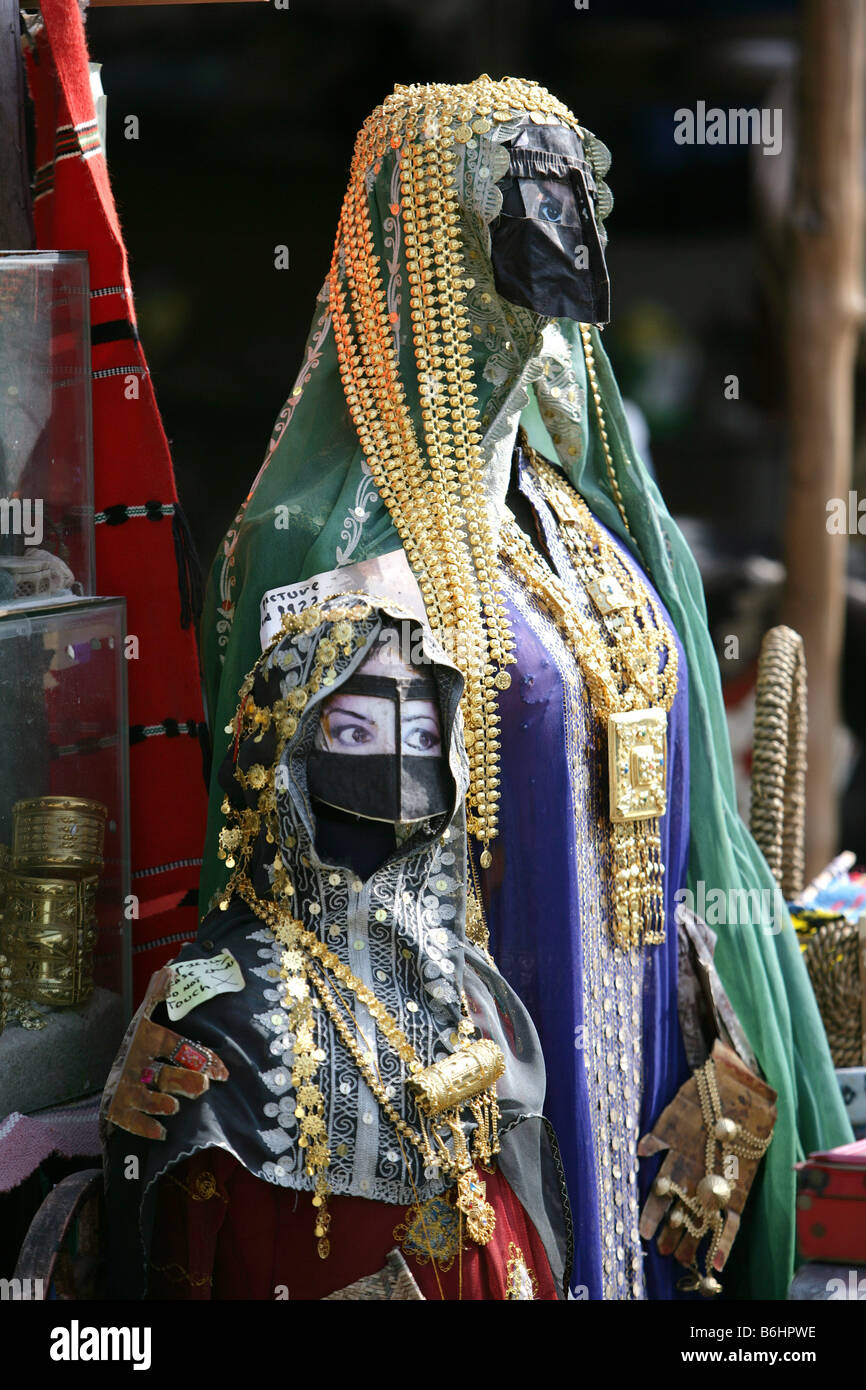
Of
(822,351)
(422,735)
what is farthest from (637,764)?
(822,351)

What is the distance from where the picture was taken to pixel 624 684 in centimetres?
206

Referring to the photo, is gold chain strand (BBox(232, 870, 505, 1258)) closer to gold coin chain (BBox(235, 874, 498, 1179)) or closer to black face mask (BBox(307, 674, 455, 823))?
gold coin chain (BBox(235, 874, 498, 1179))

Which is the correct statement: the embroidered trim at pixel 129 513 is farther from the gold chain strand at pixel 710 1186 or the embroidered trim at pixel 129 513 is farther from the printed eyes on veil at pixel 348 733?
the gold chain strand at pixel 710 1186

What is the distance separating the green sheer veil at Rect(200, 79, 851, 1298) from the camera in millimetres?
1914

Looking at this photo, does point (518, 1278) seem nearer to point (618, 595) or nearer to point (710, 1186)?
point (710, 1186)

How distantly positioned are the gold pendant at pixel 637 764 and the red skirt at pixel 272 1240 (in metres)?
0.58

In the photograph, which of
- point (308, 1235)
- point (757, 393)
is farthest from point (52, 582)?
point (757, 393)

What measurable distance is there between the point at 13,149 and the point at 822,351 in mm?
2018

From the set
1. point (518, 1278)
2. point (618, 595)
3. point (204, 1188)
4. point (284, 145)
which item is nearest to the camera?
point (204, 1188)

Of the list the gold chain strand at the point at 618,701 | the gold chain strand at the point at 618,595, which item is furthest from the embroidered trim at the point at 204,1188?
the gold chain strand at the point at 618,595

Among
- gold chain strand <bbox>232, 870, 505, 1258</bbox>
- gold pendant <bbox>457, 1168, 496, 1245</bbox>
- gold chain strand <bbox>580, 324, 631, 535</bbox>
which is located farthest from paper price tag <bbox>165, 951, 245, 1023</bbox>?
gold chain strand <bbox>580, 324, 631, 535</bbox>

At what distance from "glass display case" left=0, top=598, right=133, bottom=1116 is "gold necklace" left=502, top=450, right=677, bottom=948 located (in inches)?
21.0
